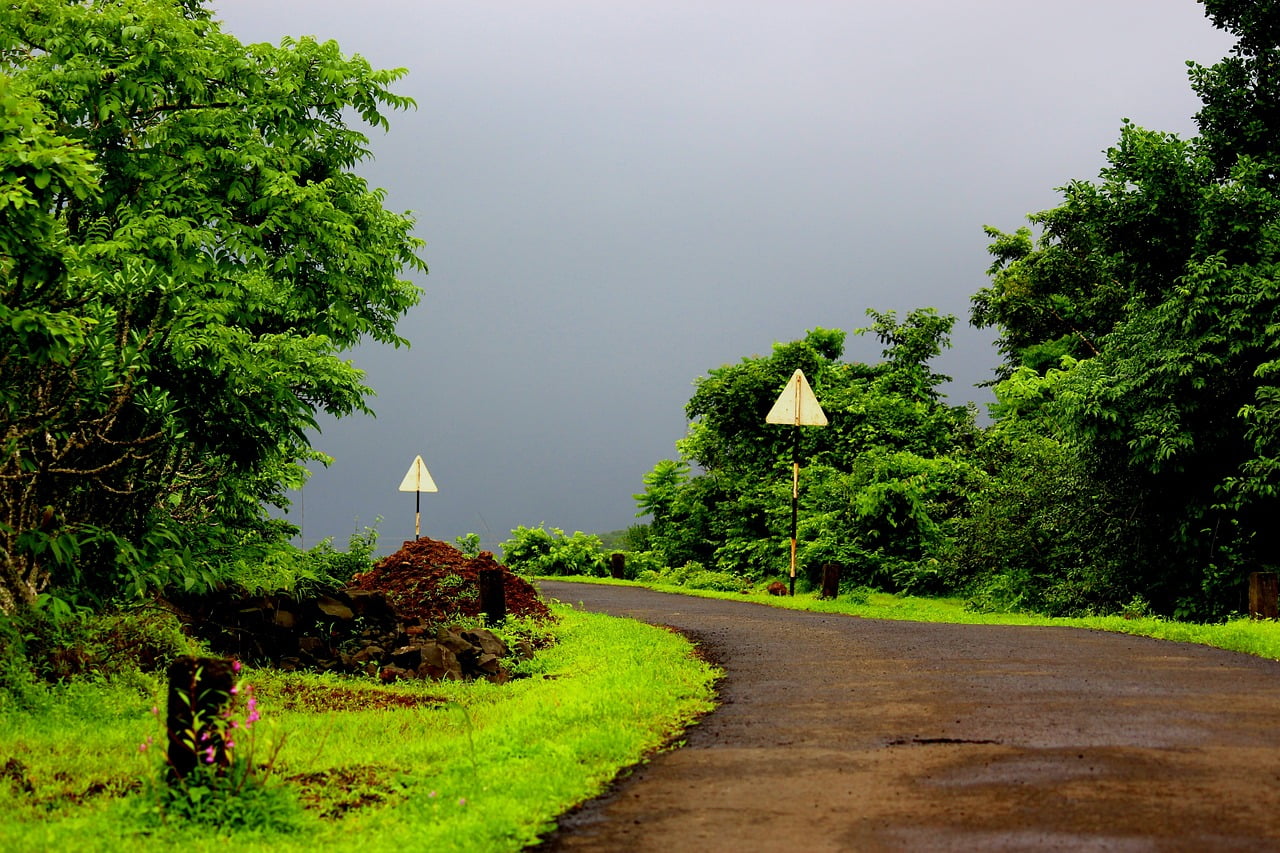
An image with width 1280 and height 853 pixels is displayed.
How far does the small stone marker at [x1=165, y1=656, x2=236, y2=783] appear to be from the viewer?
618cm

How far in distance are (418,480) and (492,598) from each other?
12822 mm

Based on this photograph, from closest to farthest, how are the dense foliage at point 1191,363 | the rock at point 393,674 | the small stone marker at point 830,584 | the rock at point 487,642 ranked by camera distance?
the rock at point 393,674, the rock at point 487,642, the dense foliage at point 1191,363, the small stone marker at point 830,584

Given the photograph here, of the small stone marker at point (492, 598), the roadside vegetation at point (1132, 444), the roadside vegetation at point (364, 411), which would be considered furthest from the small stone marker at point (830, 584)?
the small stone marker at point (492, 598)

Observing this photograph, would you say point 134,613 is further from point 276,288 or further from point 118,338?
point 276,288

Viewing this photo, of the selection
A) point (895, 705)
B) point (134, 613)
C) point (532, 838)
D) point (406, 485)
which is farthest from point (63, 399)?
point (406, 485)

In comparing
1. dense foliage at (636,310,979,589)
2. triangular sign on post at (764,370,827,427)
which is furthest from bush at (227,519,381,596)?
dense foliage at (636,310,979,589)

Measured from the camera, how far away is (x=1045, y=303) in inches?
1642

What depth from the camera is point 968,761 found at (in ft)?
22.4

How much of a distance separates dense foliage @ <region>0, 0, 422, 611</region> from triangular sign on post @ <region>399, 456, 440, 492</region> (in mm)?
5589

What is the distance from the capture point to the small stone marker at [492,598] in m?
15.8

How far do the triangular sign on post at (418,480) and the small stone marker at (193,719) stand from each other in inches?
860

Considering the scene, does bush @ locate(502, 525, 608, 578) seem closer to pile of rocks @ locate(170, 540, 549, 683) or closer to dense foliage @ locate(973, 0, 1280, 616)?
dense foliage @ locate(973, 0, 1280, 616)

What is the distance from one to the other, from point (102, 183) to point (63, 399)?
10.1 metres

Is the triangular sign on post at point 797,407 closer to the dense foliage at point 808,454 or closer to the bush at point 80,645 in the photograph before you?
Answer: the dense foliage at point 808,454
